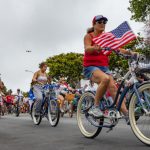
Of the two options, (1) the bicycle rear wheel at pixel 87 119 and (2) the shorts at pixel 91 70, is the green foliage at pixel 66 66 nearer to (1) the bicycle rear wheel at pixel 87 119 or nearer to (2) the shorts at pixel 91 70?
(1) the bicycle rear wheel at pixel 87 119

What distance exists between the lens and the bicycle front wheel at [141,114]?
219 inches

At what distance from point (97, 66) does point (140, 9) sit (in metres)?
32.2

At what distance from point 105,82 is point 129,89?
0.59 m

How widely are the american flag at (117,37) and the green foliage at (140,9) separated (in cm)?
3244

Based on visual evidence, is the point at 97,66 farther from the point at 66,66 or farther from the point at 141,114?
the point at 66,66

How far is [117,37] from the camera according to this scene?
643 cm

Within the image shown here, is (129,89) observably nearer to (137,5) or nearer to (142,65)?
(142,65)

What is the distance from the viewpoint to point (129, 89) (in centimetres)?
603

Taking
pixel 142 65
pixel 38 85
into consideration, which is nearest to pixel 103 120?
pixel 142 65

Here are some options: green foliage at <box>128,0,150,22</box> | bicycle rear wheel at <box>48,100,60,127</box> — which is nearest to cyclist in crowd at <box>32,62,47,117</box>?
bicycle rear wheel at <box>48,100,60,127</box>

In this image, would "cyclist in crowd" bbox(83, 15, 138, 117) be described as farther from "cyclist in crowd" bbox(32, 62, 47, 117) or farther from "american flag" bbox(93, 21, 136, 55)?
"cyclist in crowd" bbox(32, 62, 47, 117)

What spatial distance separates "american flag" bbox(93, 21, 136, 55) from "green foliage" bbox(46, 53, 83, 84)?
241ft

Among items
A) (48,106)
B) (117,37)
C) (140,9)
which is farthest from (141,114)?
(140,9)

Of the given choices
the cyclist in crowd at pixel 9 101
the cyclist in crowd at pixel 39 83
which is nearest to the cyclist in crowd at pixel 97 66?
the cyclist in crowd at pixel 39 83
